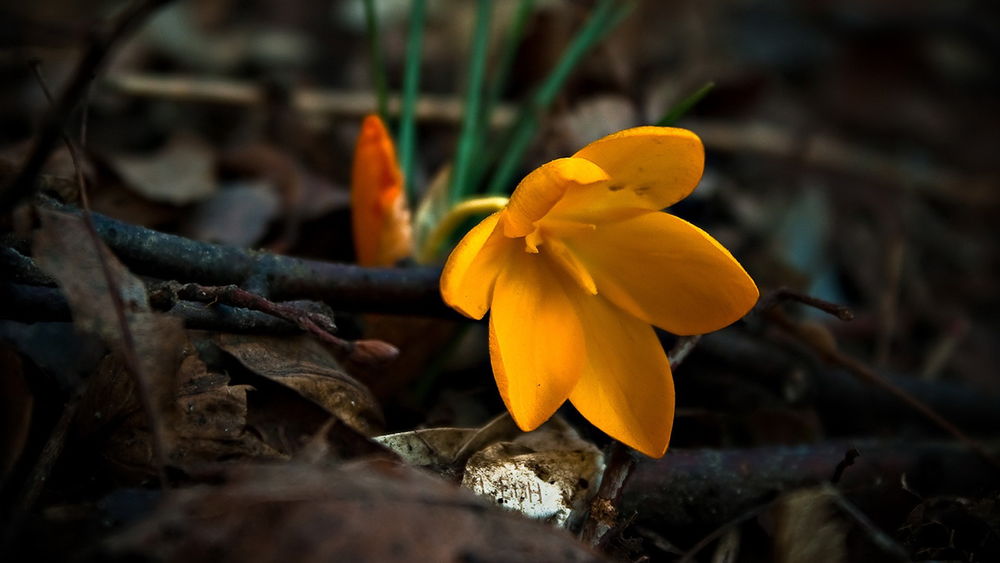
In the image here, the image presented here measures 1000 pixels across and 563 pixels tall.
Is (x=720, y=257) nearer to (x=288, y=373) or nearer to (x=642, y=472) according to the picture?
(x=642, y=472)

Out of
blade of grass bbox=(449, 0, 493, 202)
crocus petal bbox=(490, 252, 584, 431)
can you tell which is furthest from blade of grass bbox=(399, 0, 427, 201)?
crocus petal bbox=(490, 252, 584, 431)

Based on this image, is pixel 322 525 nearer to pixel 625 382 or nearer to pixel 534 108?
pixel 625 382

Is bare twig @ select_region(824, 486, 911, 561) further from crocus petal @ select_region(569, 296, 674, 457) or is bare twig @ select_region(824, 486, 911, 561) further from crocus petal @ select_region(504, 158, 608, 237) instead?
crocus petal @ select_region(504, 158, 608, 237)

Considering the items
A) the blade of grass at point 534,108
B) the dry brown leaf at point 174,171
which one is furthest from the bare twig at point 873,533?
the dry brown leaf at point 174,171

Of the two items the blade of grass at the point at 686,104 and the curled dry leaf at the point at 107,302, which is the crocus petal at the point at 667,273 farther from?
the curled dry leaf at the point at 107,302

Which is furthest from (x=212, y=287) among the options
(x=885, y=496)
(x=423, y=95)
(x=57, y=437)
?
(x=423, y=95)

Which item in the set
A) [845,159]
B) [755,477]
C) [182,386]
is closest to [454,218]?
[182,386]
